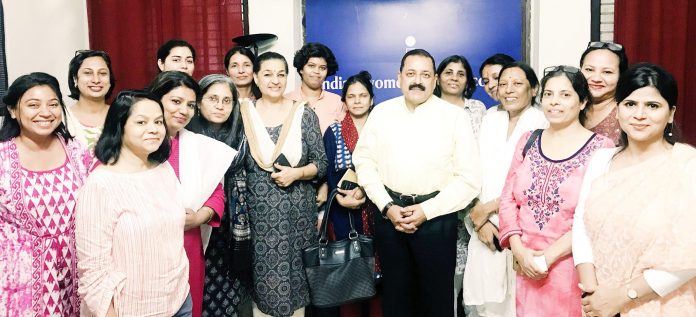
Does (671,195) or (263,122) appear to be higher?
(263,122)

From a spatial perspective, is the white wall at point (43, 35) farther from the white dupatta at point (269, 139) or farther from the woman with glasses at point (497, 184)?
the woman with glasses at point (497, 184)

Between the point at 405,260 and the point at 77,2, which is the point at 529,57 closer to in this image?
the point at 405,260

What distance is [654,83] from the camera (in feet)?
6.45

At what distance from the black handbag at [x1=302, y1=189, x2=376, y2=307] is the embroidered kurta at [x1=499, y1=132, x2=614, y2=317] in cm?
79

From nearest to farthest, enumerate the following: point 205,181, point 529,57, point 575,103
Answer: point 575,103 → point 205,181 → point 529,57

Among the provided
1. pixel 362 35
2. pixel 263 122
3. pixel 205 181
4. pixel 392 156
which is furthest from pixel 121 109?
pixel 362 35

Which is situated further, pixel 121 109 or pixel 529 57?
pixel 529 57

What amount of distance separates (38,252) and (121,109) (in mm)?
678

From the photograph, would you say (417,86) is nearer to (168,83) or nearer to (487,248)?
(487,248)

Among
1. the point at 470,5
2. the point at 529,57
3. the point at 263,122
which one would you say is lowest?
the point at 263,122

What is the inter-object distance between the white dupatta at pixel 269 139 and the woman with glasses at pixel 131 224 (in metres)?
0.82

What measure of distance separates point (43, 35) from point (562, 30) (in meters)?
3.68

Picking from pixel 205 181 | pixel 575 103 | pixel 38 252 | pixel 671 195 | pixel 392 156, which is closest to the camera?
pixel 671 195

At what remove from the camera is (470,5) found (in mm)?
4453
